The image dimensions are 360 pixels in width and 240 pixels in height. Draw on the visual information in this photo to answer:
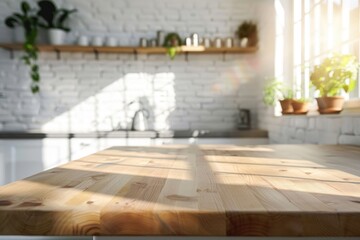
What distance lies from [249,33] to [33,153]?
250 cm

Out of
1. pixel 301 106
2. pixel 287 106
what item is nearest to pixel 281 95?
pixel 287 106

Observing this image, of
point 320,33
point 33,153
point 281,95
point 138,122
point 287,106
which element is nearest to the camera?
point 320,33

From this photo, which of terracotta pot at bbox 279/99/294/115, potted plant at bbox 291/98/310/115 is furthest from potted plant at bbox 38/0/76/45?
potted plant at bbox 291/98/310/115

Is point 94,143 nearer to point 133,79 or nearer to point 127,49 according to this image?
point 133,79

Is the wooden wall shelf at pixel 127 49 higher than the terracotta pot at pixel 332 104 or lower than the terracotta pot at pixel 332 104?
higher

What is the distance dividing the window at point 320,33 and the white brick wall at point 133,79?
39.2 inches

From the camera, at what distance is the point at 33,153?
3096 millimetres

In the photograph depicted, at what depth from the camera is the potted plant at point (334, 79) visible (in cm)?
173

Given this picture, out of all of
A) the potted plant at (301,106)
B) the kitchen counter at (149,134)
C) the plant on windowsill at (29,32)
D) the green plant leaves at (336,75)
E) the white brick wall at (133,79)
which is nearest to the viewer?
the green plant leaves at (336,75)

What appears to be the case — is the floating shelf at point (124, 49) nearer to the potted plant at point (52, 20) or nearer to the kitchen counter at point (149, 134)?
the potted plant at point (52, 20)

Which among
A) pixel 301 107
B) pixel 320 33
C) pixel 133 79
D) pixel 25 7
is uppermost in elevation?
pixel 25 7

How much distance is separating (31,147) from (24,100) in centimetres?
82

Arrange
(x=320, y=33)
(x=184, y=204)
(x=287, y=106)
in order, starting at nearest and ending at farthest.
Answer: (x=184, y=204), (x=320, y=33), (x=287, y=106)

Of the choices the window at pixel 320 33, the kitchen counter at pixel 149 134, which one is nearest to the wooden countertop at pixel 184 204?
the window at pixel 320 33
